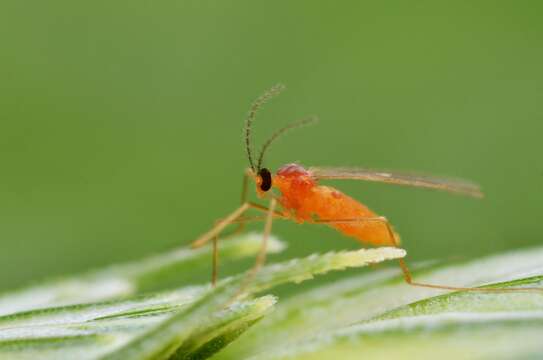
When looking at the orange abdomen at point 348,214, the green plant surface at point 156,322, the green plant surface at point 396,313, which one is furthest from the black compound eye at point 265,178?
the green plant surface at point 156,322

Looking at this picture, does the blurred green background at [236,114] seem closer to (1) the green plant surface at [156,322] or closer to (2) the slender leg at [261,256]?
(2) the slender leg at [261,256]

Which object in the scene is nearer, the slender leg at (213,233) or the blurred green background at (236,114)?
the slender leg at (213,233)

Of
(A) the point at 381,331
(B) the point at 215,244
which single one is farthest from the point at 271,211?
(A) the point at 381,331

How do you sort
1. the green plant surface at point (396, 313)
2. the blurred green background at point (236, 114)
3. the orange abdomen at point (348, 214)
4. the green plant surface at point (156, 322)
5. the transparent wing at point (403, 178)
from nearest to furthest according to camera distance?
the green plant surface at point (396, 313) → the green plant surface at point (156, 322) → the transparent wing at point (403, 178) → the orange abdomen at point (348, 214) → the blurred green background at point (236, 114)

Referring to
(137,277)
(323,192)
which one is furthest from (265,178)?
(137,277)

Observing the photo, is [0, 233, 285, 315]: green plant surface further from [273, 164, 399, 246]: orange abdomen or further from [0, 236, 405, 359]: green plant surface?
[273, 164, 399, 246]: orange abdomen

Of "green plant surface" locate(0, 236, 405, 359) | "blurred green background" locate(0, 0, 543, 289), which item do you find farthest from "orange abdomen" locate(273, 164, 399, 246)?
"green plant surface" locate(0, 236, 405, 359)

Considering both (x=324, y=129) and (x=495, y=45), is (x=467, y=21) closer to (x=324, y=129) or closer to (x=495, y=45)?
(x=495, y=45)

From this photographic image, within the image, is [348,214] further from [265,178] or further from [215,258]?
[215,258]
